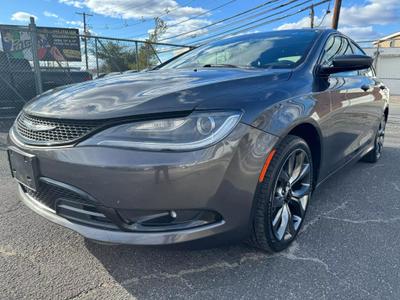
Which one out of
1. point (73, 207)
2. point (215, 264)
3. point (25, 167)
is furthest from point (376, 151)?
point (25, 167)

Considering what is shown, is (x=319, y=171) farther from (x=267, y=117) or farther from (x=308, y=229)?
(x=267, y=117)

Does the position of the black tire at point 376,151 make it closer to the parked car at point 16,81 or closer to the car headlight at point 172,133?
the car headlight at point 172,133

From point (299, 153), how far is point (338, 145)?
2.45 feet

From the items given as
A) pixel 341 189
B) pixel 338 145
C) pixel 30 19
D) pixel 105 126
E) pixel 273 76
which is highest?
pixel 30 19

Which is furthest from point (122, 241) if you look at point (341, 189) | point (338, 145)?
point (341, 189)

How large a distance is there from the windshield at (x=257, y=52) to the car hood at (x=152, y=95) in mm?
497

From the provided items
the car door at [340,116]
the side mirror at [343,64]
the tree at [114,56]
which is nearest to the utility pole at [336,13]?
the tree at [114,56]

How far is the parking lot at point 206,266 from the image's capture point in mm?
1873

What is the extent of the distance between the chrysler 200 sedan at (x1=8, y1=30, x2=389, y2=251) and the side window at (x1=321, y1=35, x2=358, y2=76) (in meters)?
0.61

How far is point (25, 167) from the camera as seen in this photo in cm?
199

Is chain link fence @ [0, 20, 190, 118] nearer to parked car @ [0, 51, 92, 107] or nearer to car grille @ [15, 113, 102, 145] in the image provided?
parked car @ [0, 51, 92, 107]

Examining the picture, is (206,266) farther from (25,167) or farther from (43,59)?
(43,59)

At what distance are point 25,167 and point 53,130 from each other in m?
0.31

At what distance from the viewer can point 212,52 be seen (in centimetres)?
344
